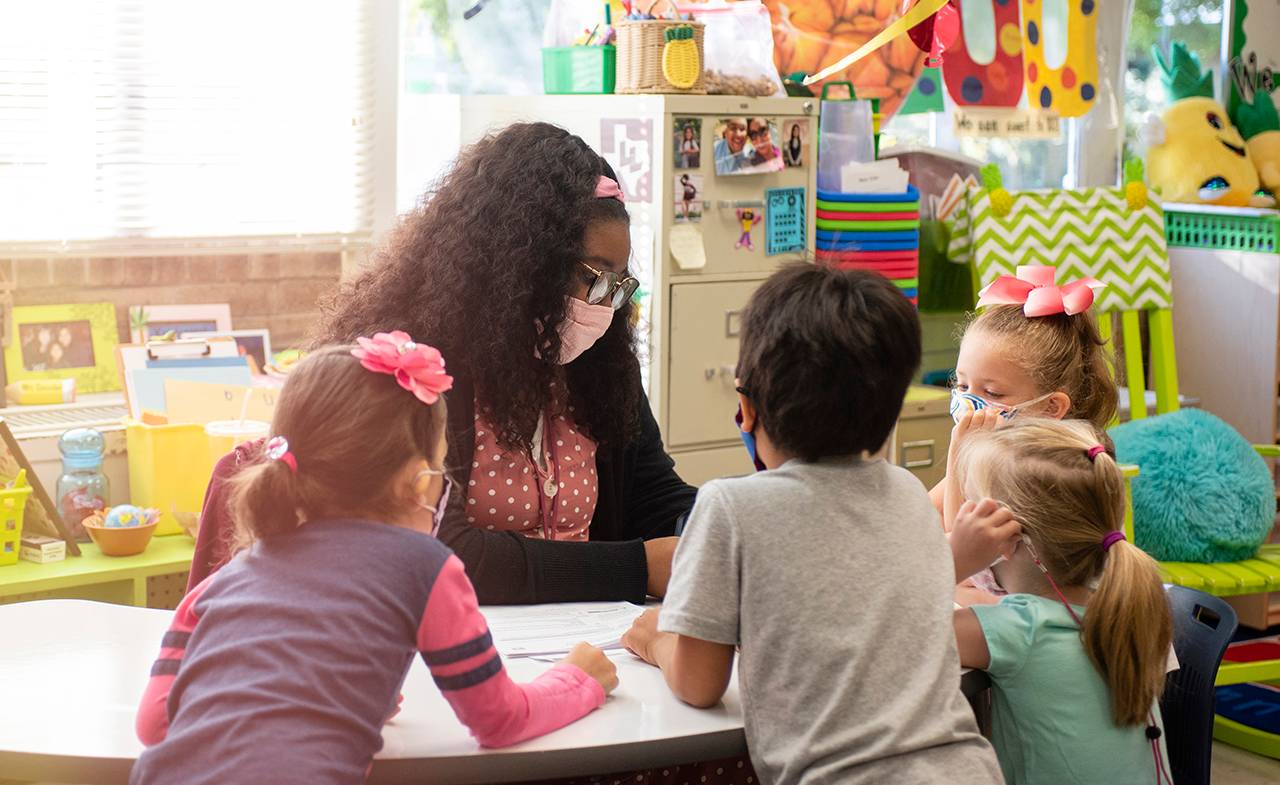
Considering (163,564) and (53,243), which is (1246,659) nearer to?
(163,564)

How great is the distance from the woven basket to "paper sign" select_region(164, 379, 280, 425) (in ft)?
3.51

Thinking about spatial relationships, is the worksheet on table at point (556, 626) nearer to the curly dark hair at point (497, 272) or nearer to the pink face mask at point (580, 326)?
the curly dark hair at point (497, 272)

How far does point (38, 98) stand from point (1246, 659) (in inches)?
122

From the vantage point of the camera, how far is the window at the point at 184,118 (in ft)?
9.83

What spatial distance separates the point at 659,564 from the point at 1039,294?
0.73 m

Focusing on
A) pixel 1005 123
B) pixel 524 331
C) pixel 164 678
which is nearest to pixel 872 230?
pixel 1005 123

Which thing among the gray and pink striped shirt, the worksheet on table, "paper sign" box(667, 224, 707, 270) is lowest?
the worksheet on table

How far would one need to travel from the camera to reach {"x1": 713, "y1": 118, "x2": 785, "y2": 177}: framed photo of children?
10.9ft

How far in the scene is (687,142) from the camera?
10.7ft

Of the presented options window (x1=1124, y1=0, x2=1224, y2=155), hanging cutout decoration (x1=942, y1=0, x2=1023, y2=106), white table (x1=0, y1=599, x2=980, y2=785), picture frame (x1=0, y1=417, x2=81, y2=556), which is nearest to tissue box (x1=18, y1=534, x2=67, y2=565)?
picture frame (x1=0, y1=417, x2=81, y2=556)

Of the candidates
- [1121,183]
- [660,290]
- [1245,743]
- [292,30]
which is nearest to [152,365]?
[292,30]

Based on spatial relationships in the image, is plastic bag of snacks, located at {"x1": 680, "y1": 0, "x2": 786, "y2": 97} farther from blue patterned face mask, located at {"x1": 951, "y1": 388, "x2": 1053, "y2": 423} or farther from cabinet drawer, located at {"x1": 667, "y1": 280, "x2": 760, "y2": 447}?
blue patterned face mask, located at {"x1": 951, "y1": 388, "x2": 1053, "y2": 423}

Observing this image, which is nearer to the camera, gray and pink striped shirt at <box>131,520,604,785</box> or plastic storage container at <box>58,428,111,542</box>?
gray and pink striped shirt at <box>131,520,604,785</box>

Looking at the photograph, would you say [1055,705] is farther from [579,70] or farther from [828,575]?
[579,70]
